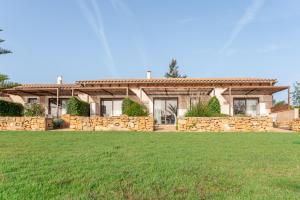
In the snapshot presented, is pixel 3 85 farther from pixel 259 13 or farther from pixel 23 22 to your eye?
pixel 259 13

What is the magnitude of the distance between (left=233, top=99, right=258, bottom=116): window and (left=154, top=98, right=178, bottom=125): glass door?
15.2 feet

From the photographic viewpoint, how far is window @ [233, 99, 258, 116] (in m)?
20.8

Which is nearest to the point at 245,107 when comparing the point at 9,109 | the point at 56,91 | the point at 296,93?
the point at 56,91

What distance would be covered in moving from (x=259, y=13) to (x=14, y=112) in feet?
60.8

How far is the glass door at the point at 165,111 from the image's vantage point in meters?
20.9

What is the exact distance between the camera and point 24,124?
14492mm

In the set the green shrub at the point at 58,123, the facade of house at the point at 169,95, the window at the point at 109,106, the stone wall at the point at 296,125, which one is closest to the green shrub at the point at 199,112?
the stone wall at the point at 296,125

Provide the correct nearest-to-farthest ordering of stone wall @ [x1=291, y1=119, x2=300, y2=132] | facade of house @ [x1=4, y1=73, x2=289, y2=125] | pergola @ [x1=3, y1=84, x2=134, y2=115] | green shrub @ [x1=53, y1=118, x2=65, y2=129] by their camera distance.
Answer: stone wall @ [x1=291, y1=119, x2=300, y2=132] < green shrub @ [x1=53, y1=118, x2=65, y2=129] < pergola @ [x1=3, y1=84, x2=134, y2=115] < facade of house @ [x1=4, y1=73, x2=289, y2=125]

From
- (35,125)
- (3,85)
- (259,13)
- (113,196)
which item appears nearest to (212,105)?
(259,13)

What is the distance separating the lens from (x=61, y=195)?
9.49ft

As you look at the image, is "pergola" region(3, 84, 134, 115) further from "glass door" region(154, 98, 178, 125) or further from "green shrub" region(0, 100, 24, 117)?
"glass door" region(154, 98, 178, 125)

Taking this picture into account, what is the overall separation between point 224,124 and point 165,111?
7.33 metres

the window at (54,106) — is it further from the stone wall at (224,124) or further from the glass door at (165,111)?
the stone wall at (224,124)

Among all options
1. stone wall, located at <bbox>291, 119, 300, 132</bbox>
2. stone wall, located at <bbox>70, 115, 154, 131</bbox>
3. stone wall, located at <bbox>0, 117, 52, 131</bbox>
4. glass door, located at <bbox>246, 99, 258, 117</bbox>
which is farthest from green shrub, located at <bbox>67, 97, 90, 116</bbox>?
stone wall, located at <bbox>291, 119, 300, 132</bbox>
